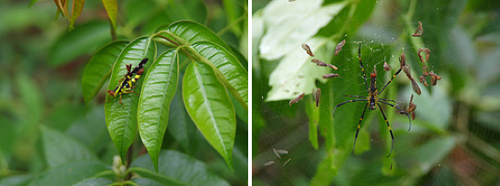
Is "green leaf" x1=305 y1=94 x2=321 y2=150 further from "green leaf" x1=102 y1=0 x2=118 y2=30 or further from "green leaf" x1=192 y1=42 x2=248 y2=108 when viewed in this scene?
"green leaf" x1=102 y1=0 x2=118 y2=30

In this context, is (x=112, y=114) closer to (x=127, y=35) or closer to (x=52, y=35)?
(x=127, y=35)

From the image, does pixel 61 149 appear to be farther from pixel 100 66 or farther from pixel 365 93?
pixel 365 93

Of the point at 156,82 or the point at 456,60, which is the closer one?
the point at 156,82

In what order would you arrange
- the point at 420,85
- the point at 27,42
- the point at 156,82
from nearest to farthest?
the point at 156,82, the point at 420,85, the point at 27,42

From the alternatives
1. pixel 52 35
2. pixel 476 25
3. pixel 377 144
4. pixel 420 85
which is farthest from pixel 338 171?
pixel 52 35

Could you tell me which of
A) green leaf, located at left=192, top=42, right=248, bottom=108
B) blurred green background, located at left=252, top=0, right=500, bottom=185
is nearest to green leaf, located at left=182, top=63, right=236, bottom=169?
green leaf, located at left=192, top=42, right=248, bottom=108

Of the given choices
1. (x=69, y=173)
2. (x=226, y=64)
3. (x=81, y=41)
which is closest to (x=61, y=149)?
A: (x=69, y=173)
